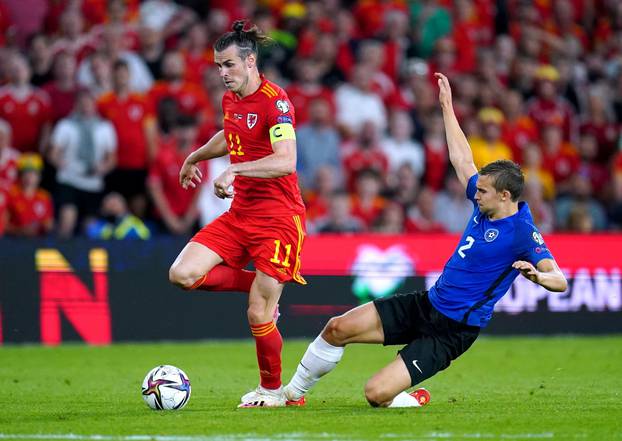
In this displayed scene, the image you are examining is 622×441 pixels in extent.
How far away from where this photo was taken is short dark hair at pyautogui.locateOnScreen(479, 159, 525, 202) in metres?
8.45

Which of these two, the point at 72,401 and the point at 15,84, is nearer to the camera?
the point at 72,401

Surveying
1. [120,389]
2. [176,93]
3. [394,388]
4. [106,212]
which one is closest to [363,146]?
[176,93]

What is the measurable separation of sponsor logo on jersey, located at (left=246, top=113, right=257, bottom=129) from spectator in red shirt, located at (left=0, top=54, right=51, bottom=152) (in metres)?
7.28

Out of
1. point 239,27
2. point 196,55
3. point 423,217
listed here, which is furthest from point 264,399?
point 196,55

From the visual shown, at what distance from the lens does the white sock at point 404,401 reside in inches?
349

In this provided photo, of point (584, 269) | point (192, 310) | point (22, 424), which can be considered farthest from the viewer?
point (584, 269)

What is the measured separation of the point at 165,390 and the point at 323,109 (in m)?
8.83

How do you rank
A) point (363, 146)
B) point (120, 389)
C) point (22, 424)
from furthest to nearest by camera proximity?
point (363, 146) < point (120, 389) < point (22, 424)

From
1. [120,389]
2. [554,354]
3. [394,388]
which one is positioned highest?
[394,388]

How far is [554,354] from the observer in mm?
13695

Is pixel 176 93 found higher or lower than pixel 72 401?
higher

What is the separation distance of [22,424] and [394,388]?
2.58 meters

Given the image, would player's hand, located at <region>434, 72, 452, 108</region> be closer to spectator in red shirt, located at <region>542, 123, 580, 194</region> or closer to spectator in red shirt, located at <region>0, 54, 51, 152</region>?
spectator in red shirt, located at <region>0, 54, 51, 152</region>

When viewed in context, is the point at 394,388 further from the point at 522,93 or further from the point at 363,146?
the point at 522,93
